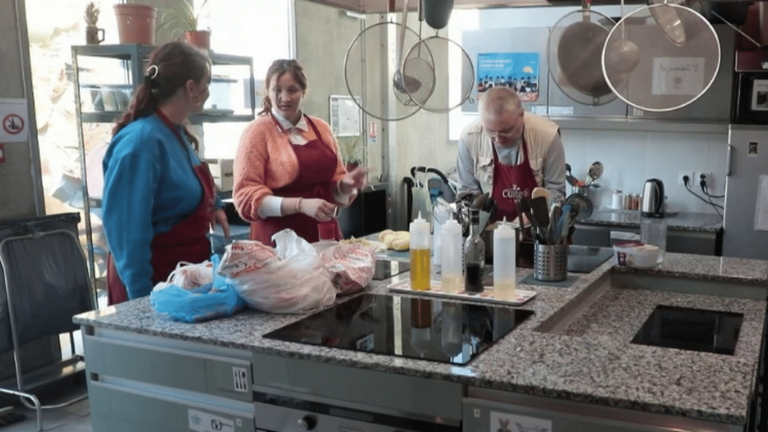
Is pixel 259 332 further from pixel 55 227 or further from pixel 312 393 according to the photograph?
pixel 55 227

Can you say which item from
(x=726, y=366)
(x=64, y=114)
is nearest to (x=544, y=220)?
(x=726, y=366)

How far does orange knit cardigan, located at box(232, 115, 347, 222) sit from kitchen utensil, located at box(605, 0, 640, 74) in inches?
52.0

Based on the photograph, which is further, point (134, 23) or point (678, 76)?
point (134, 23)

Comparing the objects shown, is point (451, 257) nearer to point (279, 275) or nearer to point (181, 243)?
point (279, 275)

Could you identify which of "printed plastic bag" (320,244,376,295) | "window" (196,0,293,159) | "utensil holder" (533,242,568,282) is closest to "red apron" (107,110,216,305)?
"printed plastic bag" (320,244,376,295)

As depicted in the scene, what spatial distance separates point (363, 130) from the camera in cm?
570

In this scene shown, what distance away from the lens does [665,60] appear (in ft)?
6.29

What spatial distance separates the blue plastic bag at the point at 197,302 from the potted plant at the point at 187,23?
2.15 meters

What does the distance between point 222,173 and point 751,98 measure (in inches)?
113

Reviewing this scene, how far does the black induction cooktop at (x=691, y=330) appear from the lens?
1.83m

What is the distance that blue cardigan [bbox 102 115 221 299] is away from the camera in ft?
7.00

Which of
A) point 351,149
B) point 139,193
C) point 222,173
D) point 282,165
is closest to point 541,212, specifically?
point 282,165

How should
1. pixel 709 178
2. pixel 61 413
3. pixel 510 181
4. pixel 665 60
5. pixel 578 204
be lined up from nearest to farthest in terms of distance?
pixel 665 60
pixel 578 204
pixel 510 181
pixel 61 413
pixel 709 178

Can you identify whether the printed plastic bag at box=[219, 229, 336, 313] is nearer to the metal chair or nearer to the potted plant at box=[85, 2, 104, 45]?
the metal chair
